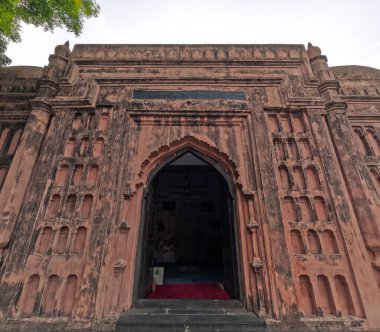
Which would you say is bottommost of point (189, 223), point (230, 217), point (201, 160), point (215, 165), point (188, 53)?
point (230, 217)

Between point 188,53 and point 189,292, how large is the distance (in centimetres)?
649

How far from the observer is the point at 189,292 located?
527 cm

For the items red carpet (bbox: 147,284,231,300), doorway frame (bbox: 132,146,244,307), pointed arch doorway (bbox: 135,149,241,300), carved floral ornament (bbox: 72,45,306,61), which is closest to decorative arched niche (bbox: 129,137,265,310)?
doorway frame (bbox: 132,146,244,307)

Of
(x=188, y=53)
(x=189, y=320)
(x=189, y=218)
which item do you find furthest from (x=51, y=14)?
(x=189, y=218)

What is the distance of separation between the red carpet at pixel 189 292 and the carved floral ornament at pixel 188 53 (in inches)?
241

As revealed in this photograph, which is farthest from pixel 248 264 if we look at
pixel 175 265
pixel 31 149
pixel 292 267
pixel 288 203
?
pixel 175 265

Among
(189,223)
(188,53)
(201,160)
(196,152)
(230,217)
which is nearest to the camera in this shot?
(230,217)

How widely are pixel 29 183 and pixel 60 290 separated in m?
2.34

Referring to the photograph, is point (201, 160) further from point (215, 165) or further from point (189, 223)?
point (189, 223)

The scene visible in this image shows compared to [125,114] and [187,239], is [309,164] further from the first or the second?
[187,239]

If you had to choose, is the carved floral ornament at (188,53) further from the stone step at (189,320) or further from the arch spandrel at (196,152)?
the stone step at (189,320)

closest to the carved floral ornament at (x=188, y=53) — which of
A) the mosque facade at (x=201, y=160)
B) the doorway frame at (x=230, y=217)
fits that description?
the mosque facade at (x=201, y=160)

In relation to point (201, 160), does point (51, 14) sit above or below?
above

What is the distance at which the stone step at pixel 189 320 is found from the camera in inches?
139
